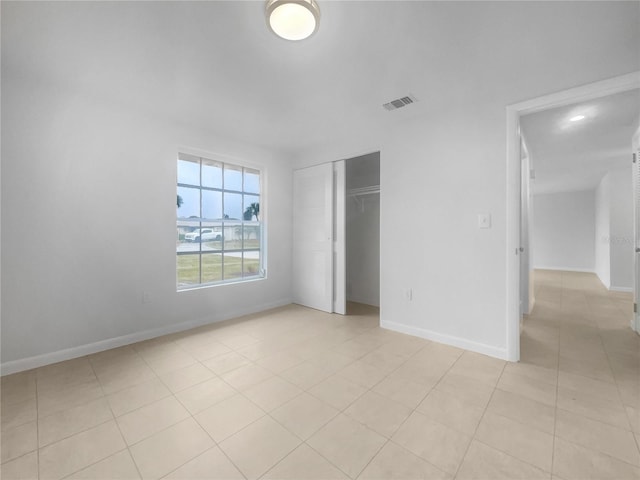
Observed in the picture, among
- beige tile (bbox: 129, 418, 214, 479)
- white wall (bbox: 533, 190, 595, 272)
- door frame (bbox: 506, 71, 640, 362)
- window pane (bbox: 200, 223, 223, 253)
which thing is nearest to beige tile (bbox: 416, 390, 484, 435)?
door frame (bbox: 506, 71, 640, 362)

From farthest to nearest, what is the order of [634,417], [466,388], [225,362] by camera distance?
1. [225,362]
2. [466,388]
3. [634,417]

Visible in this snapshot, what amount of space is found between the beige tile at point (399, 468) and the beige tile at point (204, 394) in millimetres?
1106

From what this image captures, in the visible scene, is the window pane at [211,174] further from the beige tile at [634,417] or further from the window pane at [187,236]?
the beige tile at [634,417]

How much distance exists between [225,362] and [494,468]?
207cm

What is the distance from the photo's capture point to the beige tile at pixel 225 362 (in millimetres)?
2338

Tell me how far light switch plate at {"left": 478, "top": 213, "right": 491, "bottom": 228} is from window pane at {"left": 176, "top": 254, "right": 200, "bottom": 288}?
3303mm

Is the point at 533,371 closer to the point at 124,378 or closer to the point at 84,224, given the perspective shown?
the point at 124,378

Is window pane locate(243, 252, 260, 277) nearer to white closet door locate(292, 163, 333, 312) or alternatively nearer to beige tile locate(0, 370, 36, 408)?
white closet door locate(292, 163, 333, 312)

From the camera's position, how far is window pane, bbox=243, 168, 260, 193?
405 centimetres

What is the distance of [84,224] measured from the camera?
2.60 m

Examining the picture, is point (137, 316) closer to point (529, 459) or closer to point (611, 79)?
point (529, 459)

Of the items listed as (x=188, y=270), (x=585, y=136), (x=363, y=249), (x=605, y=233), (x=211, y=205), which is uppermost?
(x=585, y=136)

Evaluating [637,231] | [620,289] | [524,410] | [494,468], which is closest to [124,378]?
[494,468]

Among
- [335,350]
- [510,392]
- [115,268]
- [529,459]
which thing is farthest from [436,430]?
[115,268]
